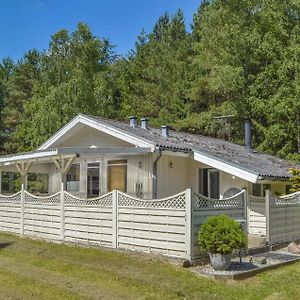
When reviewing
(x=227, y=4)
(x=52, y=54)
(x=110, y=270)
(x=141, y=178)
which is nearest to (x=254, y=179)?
(x=141, y=178)

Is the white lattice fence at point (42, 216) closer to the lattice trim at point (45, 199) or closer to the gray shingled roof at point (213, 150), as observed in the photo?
the lattice trim at point (45, 199)

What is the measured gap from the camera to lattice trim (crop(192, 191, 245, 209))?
9641 millimetres

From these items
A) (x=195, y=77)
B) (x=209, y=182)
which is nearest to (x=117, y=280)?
(x=209, y=182)

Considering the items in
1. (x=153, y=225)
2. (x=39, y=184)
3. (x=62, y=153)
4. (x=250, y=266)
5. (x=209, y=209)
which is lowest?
(x=39, y=184)

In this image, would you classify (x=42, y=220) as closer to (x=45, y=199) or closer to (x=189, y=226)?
(x=45, y=199)

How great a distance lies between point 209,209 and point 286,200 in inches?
171

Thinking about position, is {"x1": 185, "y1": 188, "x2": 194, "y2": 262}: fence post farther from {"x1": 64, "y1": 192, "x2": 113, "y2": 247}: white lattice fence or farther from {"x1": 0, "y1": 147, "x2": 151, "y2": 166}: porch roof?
{"x1": 0, "y1": 147, "x2": 151, "y2": 166}: porch roof

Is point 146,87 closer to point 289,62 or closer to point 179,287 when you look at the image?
point 289,62

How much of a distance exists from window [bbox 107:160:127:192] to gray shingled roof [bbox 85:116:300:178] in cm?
135

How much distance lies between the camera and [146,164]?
15.7 meters

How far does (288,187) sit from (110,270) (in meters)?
11.2

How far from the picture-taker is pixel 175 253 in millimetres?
9617

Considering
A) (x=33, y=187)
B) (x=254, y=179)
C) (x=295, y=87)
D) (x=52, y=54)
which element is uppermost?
(x=52, y=54)

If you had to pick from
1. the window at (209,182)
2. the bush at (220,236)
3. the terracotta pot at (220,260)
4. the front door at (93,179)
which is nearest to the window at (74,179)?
the front door at (93,179)
